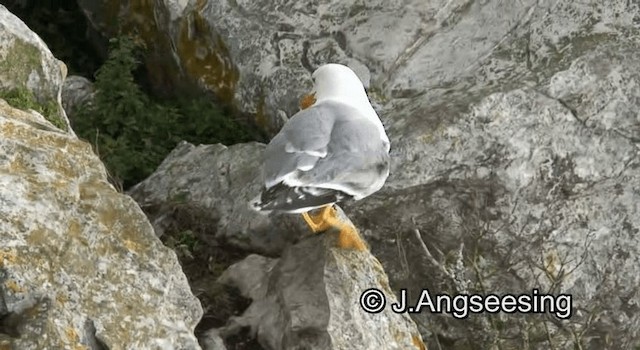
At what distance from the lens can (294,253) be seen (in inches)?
206

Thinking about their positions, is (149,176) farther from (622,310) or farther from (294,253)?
(622,310)

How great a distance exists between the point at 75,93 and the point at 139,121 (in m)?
0.62

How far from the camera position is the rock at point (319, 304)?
15.5 ft

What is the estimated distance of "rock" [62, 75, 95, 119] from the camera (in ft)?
25.1

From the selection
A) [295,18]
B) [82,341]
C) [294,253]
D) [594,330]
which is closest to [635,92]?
[594,330]

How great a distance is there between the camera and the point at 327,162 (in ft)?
15.6

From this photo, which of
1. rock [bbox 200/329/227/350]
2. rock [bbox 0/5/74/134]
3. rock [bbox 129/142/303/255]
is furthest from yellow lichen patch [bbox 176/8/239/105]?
rock [bbox 200/329/227/350]

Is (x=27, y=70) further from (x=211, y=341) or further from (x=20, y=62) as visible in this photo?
(x=211, y=341)

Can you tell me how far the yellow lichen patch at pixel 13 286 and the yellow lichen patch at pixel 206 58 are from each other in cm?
355

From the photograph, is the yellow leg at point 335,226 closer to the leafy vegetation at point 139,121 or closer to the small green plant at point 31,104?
the small green plant at point 31,104

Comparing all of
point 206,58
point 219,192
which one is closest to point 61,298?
point 219,192

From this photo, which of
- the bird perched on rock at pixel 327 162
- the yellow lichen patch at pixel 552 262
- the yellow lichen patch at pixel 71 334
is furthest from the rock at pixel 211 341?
the yellow lichen patch at pixel 552 262

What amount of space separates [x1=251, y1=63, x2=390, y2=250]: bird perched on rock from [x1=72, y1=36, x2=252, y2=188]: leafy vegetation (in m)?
2.09

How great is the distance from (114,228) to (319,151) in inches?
37.3
